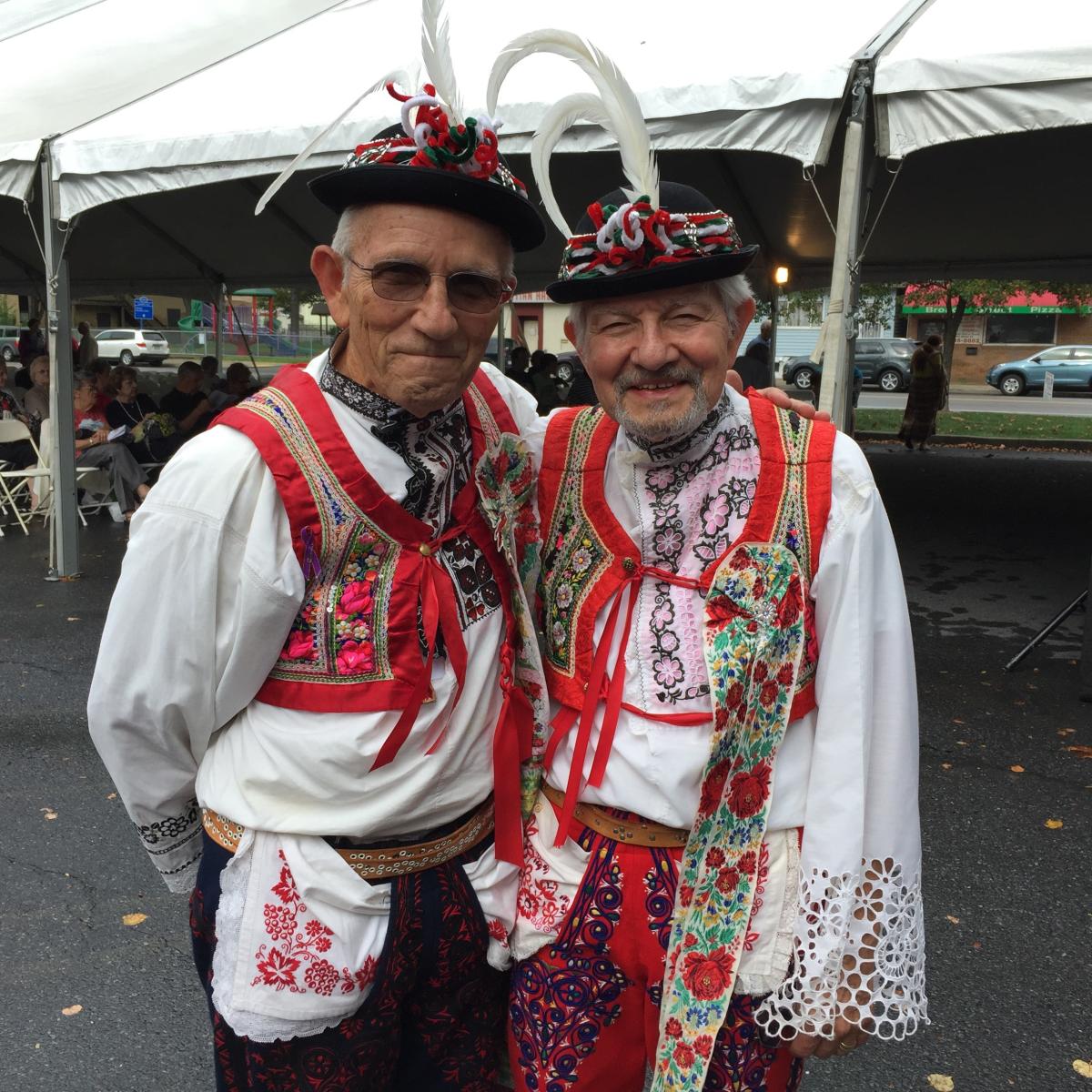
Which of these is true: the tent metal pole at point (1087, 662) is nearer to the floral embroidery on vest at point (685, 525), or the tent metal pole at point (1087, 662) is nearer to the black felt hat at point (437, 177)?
Answer: the floral embroidery on vest at point (685, 525)

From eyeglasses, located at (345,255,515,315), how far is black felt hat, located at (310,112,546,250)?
0.09 metres

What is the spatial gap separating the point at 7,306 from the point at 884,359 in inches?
1421

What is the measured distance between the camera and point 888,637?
1514 millimetres

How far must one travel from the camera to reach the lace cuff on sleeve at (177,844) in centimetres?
171

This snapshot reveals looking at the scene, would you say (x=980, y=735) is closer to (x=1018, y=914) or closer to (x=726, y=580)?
(x=1018, y=914)

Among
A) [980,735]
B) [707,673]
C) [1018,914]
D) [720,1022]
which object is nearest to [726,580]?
[707,673]

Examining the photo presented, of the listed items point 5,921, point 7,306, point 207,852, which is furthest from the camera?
point 7,306

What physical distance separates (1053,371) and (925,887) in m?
28.5

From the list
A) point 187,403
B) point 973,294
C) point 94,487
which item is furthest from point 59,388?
point 973,294

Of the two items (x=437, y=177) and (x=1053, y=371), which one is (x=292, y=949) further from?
(x=1053, y=371)

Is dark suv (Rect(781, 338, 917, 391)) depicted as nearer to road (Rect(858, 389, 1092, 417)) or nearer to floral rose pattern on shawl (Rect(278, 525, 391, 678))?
road (Rect(858, 389, 1092, 417))

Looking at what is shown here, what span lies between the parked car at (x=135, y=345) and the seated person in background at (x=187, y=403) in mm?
22983

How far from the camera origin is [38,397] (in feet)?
34.1

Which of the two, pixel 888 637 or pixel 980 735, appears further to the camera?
pixel 980 735
